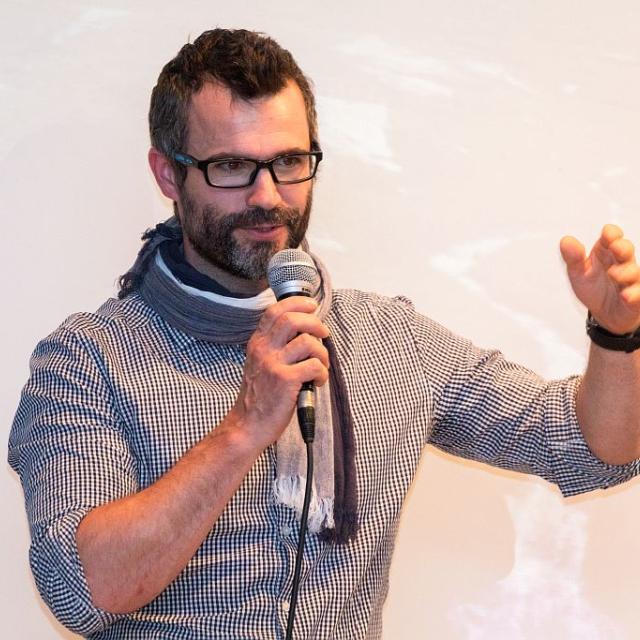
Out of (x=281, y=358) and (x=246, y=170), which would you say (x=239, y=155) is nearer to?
(x=246, y=170)

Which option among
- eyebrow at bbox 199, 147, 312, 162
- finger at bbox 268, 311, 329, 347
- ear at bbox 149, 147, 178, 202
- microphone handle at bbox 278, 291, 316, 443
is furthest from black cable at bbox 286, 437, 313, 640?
ear at bbox 149, 147, 178, 202

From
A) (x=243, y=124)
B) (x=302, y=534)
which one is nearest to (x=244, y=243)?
(x=243, y=124)

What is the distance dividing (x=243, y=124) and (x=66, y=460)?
0.57 metres

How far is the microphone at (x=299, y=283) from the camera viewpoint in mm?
1503

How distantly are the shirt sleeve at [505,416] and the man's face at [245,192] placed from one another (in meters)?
0.32

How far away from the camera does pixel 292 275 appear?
155 centimetres

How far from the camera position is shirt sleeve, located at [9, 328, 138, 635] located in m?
1.63

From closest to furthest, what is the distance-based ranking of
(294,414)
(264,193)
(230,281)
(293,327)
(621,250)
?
(293,327)
(621,250)
(294,414)
(264,193)
(230,281)

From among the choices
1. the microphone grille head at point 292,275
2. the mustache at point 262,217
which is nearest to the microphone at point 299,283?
the microphone grille head at point 292,275

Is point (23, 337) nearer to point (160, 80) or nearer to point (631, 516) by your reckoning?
point (160, 80)

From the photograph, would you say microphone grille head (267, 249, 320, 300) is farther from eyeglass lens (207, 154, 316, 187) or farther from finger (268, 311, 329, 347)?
eyeglass lens (207, 154, 316, 187)

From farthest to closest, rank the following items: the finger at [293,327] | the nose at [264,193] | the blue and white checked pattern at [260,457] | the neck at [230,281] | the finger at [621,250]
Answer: the neck at [230,281], the nose at [264,193], the blue and white checked pattern at [260,457], the finger at [621,250], the finger at [293,327]

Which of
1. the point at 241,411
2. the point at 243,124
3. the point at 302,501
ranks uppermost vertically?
the point at 243,124

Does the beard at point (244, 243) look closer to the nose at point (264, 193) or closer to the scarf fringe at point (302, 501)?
the nose at point (264, 193)
